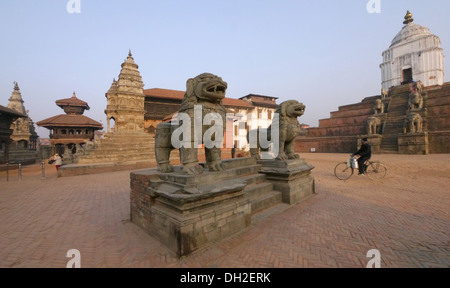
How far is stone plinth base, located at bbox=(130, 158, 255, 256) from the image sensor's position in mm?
2746

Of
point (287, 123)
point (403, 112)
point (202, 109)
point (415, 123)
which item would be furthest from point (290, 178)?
point (403, 112)

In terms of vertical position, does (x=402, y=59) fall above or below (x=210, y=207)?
above

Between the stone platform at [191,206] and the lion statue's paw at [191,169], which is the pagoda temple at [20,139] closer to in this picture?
the stone platform at [191,206]

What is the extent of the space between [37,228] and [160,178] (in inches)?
111

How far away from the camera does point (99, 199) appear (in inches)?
232

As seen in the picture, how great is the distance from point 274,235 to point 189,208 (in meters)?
1.69

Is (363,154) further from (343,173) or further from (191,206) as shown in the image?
(191,206)

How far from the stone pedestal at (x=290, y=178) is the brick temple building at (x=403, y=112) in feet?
51.1

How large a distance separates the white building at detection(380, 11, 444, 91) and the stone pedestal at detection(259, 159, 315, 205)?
34.4 meters

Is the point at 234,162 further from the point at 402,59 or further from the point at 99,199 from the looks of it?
the point at 402,59

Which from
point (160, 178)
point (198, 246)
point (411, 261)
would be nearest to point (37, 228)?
point (160, 178)

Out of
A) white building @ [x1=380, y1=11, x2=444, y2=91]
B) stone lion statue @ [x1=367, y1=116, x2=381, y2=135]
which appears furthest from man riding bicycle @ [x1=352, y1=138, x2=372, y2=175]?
white building @ [x1=380, y1=11, x2=444, y2=91]

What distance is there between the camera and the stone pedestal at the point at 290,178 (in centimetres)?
496

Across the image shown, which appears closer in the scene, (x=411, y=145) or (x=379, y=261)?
(x=379, y=261)
